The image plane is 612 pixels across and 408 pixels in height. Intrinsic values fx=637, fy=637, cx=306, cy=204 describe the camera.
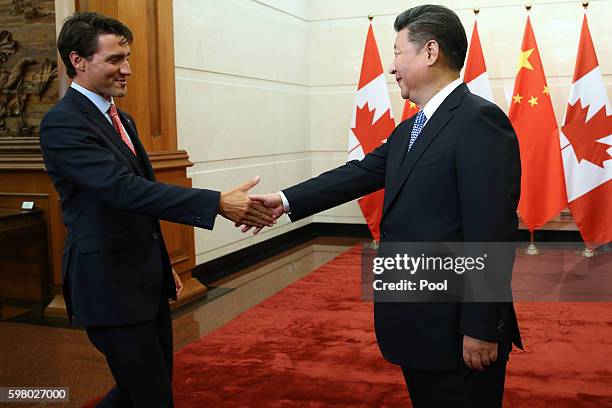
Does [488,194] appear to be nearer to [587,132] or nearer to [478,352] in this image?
[478,352]

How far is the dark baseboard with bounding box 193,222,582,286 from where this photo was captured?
5473 millimetres

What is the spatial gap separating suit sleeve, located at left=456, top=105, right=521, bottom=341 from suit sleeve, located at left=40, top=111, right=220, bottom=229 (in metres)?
0.88

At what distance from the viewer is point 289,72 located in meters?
7.03

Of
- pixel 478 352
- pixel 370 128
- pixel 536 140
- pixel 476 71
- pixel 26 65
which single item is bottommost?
pixel 478 352

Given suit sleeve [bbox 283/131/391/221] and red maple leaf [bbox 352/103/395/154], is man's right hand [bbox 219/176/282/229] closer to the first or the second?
suit sleeve [bbox 283/131/391/221]

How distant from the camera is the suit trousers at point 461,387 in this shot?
1641mm

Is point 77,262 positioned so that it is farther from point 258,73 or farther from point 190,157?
point 258,73

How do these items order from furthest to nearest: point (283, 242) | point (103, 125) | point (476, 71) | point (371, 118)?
1. point (283, 242)
2. point (371, 118)
3. point (476, 71)
4. point (103, 125)

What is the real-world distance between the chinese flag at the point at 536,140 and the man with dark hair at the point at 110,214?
4.63 m

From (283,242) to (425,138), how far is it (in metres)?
5.28

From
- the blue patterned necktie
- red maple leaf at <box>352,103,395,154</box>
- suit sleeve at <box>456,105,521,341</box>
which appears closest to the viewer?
suit sleeve at <box>456,105,521,341</box>

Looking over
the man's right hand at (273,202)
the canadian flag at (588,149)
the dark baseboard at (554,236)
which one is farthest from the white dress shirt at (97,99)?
the dark baseboard at (554,236)

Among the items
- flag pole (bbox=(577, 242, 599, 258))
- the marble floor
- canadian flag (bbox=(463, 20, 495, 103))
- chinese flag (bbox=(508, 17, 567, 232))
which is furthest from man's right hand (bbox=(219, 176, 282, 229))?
flag pole (bbox=(577, 242, 599, 258))

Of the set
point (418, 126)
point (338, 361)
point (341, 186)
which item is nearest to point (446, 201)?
point (418, 126)
